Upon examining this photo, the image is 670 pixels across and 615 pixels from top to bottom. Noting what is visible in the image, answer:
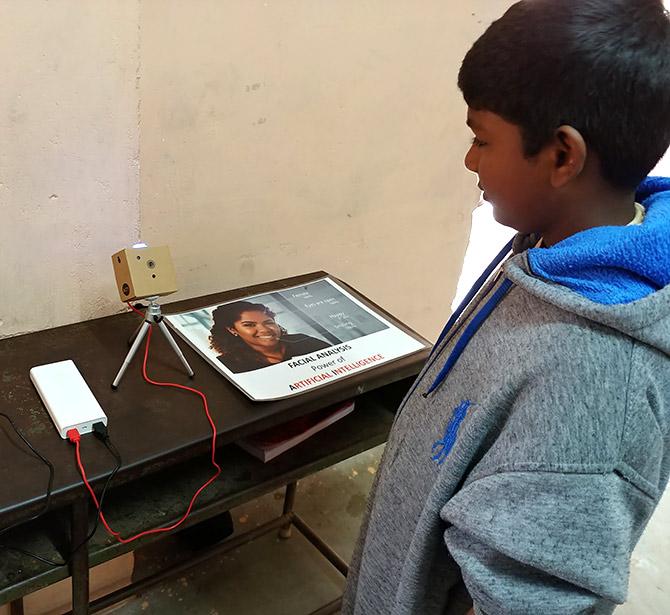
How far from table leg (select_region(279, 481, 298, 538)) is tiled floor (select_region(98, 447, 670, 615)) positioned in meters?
0.02

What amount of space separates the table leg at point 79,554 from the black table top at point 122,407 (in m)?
0.04

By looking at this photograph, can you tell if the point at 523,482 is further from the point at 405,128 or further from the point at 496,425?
the point at 405,128

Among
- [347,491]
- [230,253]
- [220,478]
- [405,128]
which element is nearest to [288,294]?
[230,253]

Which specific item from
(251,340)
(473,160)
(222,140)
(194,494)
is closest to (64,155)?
(222,140)

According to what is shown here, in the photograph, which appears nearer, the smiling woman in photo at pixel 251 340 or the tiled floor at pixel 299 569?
the smiling woman in photo at pixel 251 340

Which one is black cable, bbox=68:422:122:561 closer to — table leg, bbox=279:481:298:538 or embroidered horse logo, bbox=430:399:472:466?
embroidered horse logo, bbox=430:399:472:466

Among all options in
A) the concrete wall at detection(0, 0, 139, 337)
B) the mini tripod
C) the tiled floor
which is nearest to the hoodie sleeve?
the mini tripod

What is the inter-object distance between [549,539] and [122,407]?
1.86 ft

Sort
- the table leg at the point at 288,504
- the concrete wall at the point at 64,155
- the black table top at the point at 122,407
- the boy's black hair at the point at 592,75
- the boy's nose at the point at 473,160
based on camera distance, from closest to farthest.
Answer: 1. the boy's black hair at the point at 592,75
2. the boy's nose at the point at 473,160
3. the black table top at the point at 122,407
4. the concrete wall at the point at 64,155
5. the table leg at the point at 288,504

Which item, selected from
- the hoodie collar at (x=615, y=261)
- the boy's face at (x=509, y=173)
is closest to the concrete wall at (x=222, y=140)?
the boy's face at (x=509, y=173)

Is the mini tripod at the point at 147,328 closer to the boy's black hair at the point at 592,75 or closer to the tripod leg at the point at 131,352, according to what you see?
the tripod leg at the point at 131,352

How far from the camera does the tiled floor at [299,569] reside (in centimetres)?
146

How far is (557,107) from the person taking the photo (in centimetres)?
58

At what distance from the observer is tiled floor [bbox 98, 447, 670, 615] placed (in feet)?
4.79
